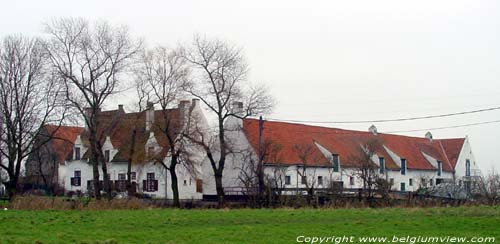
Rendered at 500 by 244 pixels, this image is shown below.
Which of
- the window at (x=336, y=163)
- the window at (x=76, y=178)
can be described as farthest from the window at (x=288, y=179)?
the window at (x=76, y=178)

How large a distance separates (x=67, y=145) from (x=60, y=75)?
29.9 meters

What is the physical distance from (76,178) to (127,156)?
8.60 meters

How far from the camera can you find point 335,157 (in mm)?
67000

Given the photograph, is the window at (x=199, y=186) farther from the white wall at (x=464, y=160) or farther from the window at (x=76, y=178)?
the white wall at (x=464, y=160)

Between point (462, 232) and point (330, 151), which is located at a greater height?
point (330, 151)

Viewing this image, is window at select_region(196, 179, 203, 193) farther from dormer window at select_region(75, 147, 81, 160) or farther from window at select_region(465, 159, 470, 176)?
window at select_region(465, 159, 470, 176)

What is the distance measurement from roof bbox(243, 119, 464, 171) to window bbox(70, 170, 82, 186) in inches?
798

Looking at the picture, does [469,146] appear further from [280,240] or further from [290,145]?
[280,240]

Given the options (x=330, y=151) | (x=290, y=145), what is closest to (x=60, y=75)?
(x=290, y=145)

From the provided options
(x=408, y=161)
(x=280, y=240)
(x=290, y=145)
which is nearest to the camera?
(x=280, y=240)

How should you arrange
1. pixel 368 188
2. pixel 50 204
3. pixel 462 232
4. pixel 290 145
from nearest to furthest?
pixel 462 232, pixel 50 204, pixel 368 188, pixel 290 145

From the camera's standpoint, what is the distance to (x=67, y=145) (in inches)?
3140

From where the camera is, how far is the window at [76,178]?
74.4 m

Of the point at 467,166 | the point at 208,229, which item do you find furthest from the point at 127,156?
the point at 208,229
